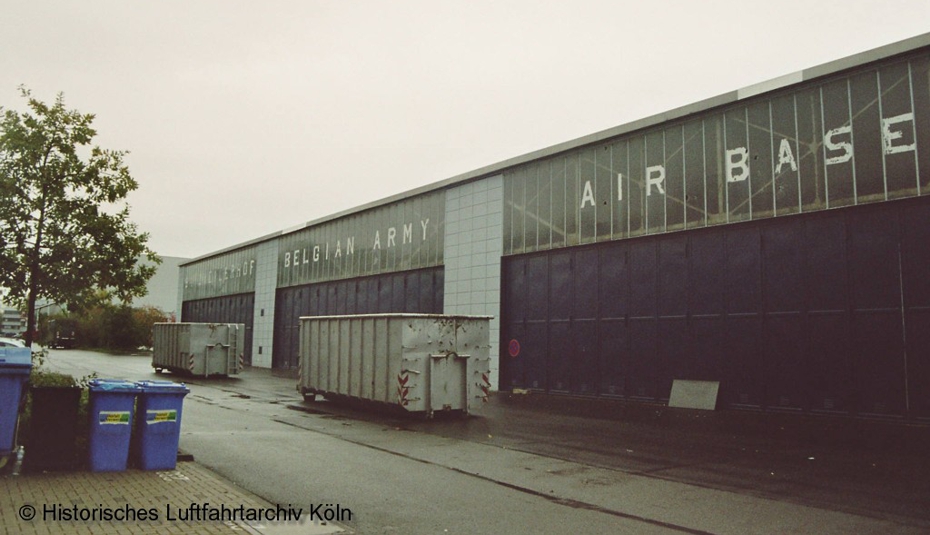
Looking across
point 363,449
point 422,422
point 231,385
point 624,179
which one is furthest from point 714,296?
point 231,385

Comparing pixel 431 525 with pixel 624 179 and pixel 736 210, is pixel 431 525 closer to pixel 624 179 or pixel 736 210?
pixel 736 210

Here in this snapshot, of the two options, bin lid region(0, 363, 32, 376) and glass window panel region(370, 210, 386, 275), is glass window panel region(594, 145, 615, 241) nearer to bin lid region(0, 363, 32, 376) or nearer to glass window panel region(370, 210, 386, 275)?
glass window panel region(370, 210, 386, 275)

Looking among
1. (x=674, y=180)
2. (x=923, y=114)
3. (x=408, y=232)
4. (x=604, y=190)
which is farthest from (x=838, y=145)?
(x=408, y=232)

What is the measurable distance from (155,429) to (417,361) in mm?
8012

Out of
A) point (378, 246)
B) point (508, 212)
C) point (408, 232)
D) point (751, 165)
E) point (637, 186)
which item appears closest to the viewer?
point (751, 165)

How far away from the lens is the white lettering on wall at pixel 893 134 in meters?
15.3

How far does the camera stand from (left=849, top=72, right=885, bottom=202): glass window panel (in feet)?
51.7

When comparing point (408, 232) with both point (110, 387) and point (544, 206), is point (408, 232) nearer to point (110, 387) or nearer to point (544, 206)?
point (544, 206)

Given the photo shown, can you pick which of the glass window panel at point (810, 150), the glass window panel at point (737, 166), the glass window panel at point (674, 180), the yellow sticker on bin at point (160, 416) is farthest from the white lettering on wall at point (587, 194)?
the yellow sticker on bin at point (160, 416)

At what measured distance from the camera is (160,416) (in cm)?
918

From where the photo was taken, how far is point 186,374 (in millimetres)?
32688

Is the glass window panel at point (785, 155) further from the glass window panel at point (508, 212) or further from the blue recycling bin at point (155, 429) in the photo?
the blue recycling bin at point (155, 429)

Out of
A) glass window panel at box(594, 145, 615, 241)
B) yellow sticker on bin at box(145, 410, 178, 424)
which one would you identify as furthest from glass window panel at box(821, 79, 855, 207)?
yellow sticker on bin at box(145, 410, 178, 424)

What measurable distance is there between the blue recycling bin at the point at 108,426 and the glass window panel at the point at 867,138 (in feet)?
52.8
